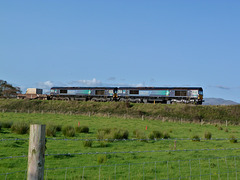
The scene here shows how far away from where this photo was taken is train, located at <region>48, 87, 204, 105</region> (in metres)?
62.4

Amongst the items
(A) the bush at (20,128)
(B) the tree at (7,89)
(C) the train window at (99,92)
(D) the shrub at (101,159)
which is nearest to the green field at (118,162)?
(D) the shrub at (101,159)

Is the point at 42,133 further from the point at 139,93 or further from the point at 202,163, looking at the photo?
the point at 139,93

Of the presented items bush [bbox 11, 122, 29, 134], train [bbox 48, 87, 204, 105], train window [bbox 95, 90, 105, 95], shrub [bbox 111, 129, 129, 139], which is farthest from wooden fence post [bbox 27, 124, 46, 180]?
train window [bbox 95, 90, 105, 95]

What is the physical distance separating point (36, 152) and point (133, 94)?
63.5 m

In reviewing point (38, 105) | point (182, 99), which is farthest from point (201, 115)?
point (38, 105)

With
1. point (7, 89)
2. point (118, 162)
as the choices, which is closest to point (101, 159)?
point (118, 162)

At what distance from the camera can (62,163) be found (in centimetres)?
1220

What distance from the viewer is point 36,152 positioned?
435 cm

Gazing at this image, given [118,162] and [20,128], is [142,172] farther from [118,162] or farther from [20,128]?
[20,128]

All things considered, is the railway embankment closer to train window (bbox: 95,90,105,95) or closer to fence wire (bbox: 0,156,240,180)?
train window (bbox: 95,90,105,95)

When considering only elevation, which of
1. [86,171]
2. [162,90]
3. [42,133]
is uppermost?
[162,90]

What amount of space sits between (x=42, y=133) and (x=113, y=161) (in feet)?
28.5

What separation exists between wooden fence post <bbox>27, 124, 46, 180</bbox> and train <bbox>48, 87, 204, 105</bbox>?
193ft

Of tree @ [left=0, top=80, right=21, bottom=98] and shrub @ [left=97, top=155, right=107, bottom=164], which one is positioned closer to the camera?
shrub @ [left=97, top=155, right=107, bottom=164]
